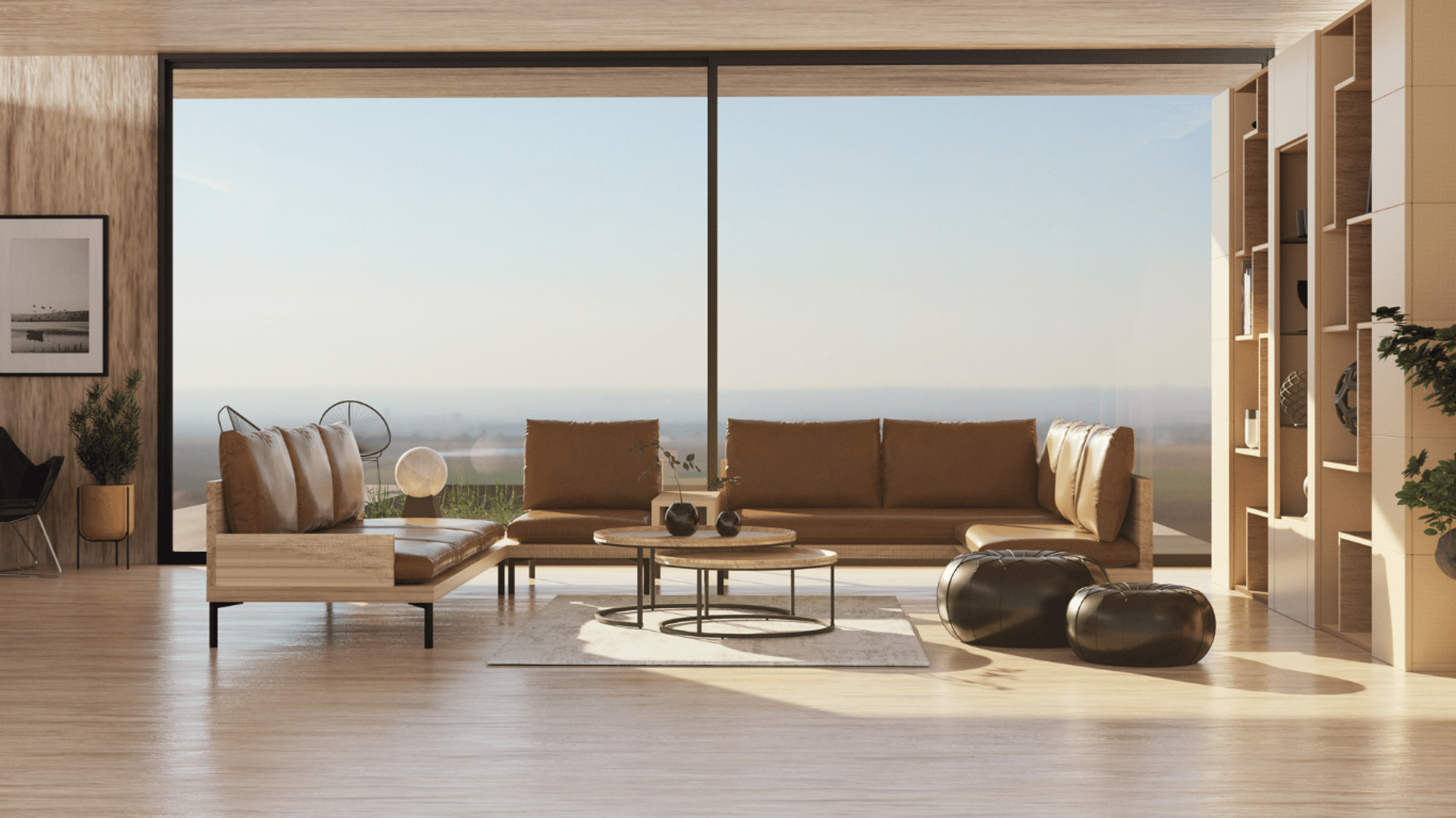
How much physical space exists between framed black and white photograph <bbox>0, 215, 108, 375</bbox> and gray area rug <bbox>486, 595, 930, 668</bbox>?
4.02m

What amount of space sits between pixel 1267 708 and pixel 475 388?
7.63 metres

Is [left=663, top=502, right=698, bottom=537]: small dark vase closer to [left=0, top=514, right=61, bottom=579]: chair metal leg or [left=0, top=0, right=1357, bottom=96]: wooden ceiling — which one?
[left=0, top=0, right=1357, bottom=96]: wooden ceiling

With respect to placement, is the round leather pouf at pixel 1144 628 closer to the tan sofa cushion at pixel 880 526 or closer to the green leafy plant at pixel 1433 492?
the green leafy plant at pixel 1433 492

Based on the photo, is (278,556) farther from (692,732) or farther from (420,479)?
(692,732)

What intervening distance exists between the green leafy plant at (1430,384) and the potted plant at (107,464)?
22.8 feet

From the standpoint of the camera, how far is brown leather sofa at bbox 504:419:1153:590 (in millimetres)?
6555

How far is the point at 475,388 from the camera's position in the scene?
10.7 meters

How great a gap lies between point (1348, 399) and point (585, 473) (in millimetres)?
3956

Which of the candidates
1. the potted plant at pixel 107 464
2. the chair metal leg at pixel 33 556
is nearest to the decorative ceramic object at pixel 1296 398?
the potted plant at pixel 107 464

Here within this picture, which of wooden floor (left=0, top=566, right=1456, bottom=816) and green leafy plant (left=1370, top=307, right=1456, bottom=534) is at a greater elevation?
green leafy plant (left=1370, top=307, right=1456, bottom=534)

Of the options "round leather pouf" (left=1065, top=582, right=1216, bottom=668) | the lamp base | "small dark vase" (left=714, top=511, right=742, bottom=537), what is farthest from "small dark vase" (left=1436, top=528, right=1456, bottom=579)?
the lamp base

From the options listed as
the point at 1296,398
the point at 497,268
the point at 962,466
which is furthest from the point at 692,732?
the point at 497,268

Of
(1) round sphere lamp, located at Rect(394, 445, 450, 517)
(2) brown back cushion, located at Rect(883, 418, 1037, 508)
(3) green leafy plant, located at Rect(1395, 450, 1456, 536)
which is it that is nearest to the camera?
(3) green leafy plant, located at Rect(1395, 450, 1456, 536)

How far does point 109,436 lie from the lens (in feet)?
25.5
